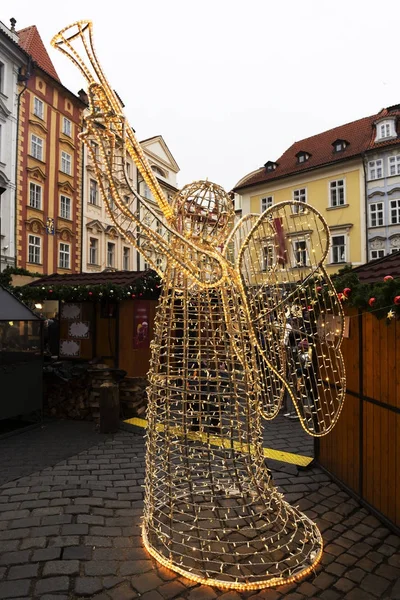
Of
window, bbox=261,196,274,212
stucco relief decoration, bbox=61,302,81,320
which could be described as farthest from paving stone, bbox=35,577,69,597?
window, bbox=261,196,274,212

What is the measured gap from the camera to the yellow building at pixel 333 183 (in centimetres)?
2261

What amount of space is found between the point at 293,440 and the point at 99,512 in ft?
11.2

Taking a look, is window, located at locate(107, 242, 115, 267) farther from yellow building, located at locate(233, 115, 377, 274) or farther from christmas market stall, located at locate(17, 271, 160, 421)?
christmas market stall, located at locate(17, 271, 160, 421)

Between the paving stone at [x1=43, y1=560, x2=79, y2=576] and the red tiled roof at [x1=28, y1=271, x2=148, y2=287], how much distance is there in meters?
5.69

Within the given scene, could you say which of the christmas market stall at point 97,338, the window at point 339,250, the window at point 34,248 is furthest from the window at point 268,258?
the window at point 339,250

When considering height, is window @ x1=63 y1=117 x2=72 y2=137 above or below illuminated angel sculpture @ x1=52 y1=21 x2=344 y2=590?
above

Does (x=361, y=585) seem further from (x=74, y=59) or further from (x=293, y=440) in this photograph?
(x=74, y=59)

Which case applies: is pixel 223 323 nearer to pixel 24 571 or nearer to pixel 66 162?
pixel 24 571

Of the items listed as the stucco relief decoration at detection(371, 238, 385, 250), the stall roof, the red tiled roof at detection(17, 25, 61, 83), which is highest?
the red tiled roof at detection(17, 25, 61, 83)

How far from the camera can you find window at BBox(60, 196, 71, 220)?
2133cm

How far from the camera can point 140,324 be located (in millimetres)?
8602

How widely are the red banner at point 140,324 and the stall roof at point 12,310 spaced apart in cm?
210

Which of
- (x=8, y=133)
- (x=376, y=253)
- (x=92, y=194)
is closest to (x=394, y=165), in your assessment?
(x=376, y=253)

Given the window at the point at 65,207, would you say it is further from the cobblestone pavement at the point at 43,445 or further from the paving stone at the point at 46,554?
the paving stone at the point at 46,554
